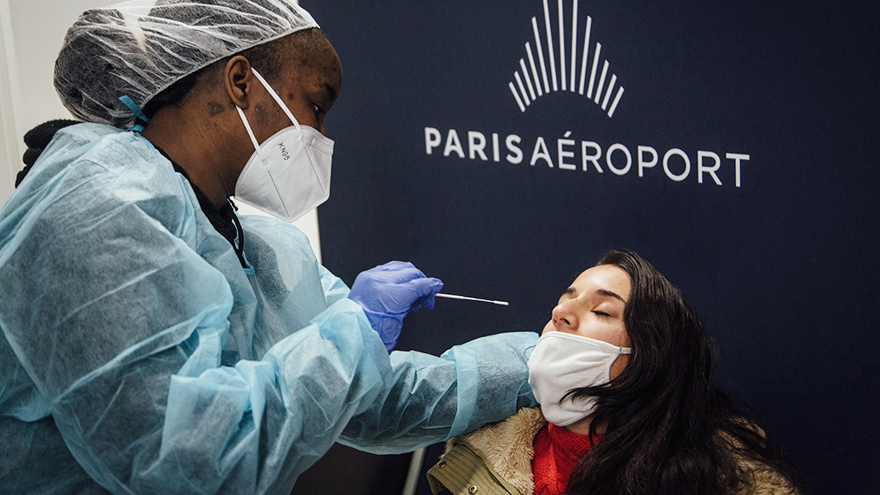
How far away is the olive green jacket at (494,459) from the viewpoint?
1.40m

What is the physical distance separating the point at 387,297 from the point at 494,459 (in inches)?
15.6

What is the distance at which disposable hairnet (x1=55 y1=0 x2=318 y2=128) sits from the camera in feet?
3.95

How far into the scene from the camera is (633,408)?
1.32m

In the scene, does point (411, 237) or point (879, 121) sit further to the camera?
point (411, 237)

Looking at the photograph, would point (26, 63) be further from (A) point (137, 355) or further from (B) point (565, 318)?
(B) point (565, 318)

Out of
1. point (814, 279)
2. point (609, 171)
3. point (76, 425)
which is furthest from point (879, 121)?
point (76, 425)

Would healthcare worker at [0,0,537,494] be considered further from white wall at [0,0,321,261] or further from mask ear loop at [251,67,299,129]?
white wall at [0,0,321,261]

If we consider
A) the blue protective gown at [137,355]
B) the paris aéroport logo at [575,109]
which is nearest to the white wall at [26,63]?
the paris aéroport logo at [575,109]

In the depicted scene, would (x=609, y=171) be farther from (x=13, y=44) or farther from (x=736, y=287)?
(x=13, y=44)

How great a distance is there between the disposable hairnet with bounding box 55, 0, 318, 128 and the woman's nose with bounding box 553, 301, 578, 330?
2.28 feet

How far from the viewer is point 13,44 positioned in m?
2.19

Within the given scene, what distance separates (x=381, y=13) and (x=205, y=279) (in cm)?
101

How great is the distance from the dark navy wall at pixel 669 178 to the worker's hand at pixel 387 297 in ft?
1.80

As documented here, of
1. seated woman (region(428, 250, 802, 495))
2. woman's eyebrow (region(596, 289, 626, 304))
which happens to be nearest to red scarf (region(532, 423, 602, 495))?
seated woman (region(428, 250, 802, 495))
